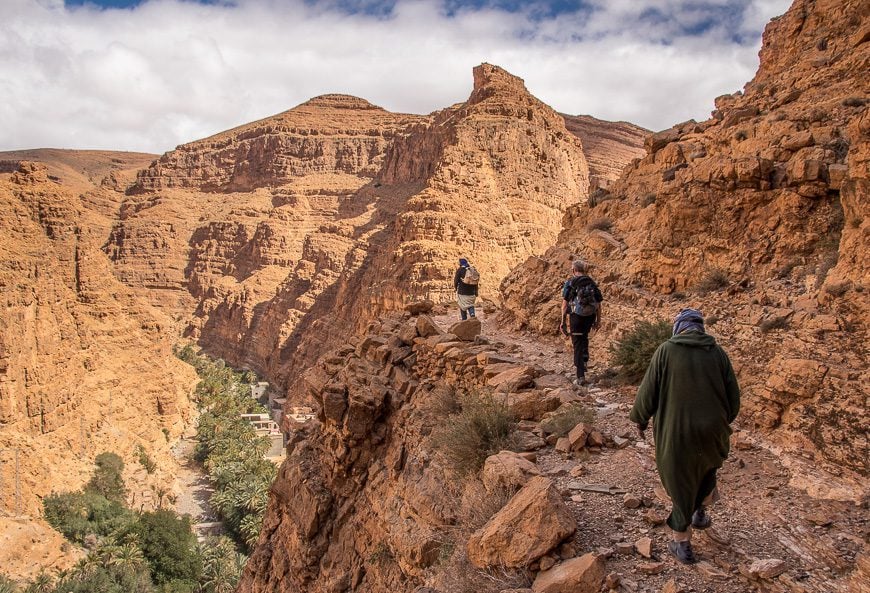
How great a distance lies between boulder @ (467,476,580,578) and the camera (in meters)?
3.21

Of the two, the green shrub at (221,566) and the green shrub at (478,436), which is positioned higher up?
the green shrub at (478,436)

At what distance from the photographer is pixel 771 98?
9594mm

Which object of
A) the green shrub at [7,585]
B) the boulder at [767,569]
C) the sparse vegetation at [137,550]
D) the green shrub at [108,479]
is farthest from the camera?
the green shrub at [108,479]

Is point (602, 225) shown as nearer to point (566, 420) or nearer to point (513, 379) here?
point (513, 379)


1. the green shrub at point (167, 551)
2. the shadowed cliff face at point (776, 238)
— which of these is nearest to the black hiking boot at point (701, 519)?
the shadowed cliff face at point (776, 238)

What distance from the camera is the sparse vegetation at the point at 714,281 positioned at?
6.80 metres

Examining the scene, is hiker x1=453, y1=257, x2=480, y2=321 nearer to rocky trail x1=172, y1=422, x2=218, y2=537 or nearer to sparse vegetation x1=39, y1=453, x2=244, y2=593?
sparse vegetation x1=39, y1=453, x2=244, y2=593

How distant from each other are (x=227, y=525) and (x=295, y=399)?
12472mm

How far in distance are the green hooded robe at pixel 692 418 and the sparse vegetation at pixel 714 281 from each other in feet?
13.5

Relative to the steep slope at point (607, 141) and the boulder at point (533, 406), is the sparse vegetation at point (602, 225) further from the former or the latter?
the steep slope at point (607, 141)

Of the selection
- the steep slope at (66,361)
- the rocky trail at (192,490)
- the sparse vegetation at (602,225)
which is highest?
the sparse vegetation at (602,225)

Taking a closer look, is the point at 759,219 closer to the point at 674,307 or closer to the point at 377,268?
the point at 674,307

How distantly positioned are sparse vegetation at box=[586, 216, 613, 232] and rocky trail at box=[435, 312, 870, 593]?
736 centimetres

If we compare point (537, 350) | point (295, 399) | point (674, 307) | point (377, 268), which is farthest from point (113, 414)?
point (674, 307)
